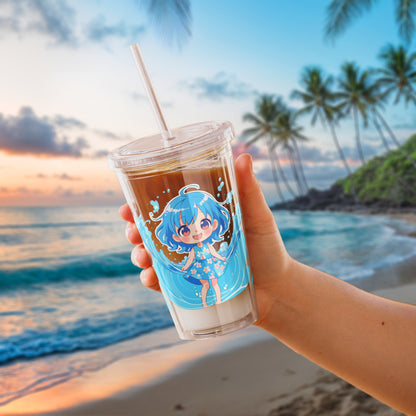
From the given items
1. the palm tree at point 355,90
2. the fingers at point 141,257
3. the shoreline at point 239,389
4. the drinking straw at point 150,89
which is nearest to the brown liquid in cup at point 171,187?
the drinking straw at point 150,89

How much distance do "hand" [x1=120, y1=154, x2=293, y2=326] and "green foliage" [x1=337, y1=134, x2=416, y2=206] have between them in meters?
19.7

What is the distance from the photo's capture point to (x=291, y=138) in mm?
24859

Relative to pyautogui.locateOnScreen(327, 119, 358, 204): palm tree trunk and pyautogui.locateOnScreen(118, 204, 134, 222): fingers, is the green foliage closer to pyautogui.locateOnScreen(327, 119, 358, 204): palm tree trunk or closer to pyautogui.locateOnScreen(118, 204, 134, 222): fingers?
pyautogui.locateOnScreen(327, 119, 358, 204): palm tree trunk

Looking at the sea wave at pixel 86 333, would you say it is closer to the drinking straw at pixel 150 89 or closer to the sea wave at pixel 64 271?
the sea wave at pixel 64 271

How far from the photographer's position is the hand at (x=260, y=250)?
49.7 inches

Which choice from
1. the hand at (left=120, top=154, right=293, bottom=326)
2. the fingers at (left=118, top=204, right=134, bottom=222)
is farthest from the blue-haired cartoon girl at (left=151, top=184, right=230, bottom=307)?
the fingers at (left=118, top=204, right=134, bottom=222)

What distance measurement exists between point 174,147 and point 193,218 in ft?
0.54

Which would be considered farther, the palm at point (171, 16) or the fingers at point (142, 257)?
the palm at point (171, 16)

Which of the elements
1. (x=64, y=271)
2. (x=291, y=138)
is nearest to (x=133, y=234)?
(x=64, y=271)

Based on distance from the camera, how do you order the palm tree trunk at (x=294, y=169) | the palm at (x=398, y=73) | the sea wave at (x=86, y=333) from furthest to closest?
the palm tree trunk at (x=294, y=169) → the palm at (x=398, y=73) → the sea wave at (x=86, y=333)

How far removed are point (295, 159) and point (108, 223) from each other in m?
13.7

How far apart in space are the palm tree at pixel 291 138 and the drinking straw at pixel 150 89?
23474 millimetres

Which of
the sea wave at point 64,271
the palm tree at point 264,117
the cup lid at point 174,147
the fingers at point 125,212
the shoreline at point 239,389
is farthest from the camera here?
the palm tree at point 264,117

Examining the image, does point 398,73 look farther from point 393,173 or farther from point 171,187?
Answer: point 171,187
